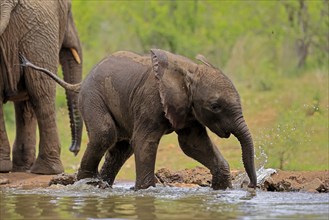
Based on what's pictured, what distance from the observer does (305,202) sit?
27.4ft

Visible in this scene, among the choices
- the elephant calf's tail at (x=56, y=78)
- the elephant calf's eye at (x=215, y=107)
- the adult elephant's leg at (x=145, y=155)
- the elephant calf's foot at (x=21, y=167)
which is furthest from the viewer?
the elephant calf's foot at (x=21, y=167)

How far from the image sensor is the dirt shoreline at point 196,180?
9898mm

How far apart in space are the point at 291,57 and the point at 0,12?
15.8 m

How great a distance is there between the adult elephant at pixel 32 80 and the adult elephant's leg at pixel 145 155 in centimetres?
283

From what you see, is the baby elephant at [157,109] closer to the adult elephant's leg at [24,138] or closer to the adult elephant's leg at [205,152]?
the adult elephant's leg at [205,152]

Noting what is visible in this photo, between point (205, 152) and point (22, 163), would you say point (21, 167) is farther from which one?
point (205, 152)

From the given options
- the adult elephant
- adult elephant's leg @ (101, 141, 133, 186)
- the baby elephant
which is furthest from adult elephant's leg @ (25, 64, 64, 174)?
the baby elephant

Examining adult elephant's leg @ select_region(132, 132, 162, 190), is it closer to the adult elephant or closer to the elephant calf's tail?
the elephant calf's tail

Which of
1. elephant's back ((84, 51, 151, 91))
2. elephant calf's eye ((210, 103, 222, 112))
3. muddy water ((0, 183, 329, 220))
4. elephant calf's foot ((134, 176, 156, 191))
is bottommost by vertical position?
muddy water ((0, 183, 329, 220))

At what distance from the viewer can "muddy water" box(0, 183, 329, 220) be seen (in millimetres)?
7543

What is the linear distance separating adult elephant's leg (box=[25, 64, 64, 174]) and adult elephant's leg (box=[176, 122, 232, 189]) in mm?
2814

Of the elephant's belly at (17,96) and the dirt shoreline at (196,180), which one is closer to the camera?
the dirt shoreline at (196,180)

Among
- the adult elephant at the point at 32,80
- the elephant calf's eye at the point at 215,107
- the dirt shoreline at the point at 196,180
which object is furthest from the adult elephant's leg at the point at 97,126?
the adult elephant at the point at 32,80

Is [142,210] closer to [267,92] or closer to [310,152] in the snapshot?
[310,152]
